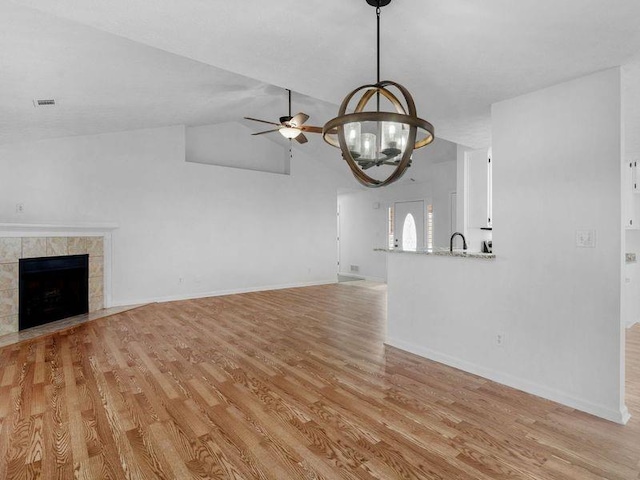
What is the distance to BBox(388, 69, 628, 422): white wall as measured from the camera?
7.82ft

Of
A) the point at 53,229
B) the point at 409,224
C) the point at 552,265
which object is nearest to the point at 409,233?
the point at 409,224

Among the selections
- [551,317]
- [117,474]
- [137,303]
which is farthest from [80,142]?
[551,317]

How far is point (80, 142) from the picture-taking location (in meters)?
5.63

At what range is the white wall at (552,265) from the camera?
2383 mm

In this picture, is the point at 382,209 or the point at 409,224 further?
the point at 382,209

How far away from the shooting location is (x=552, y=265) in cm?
266

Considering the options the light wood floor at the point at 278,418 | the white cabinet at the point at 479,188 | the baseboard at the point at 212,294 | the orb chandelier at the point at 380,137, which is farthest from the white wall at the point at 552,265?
the baseboard at the point at 212,294

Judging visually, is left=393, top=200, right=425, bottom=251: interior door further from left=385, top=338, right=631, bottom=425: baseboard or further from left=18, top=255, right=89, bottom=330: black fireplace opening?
left=18, top=255, right=89, bottom=330: black fireplace opening

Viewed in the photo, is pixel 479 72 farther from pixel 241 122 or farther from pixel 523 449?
pixel 241 122

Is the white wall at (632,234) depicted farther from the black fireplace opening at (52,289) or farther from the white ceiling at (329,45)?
the black fireplace opening at (52,289)

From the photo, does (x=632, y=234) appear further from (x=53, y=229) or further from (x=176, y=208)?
(x=53, y=229)

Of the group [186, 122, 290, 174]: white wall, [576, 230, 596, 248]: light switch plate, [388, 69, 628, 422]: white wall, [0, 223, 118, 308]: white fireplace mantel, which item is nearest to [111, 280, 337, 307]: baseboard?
[0, 223, 118, 308]: white fireplace mantel

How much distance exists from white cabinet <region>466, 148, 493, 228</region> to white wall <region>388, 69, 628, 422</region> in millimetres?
1201

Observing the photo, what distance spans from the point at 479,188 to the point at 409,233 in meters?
4.01
